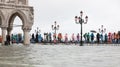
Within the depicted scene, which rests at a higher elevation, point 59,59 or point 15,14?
point 15,14

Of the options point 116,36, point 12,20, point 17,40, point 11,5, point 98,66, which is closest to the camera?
point 98,66

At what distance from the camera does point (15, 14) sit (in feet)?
174

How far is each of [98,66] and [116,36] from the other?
127 feet

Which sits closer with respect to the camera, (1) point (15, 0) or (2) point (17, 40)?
(1) point (15, 0)

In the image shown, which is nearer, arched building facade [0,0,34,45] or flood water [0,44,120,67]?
flood water [0,44,120,67]

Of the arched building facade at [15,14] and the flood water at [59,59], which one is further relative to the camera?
the arched building facade at [15,14]

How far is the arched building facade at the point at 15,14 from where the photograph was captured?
164 feet

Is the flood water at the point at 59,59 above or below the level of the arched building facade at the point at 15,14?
below

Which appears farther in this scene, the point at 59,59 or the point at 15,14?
the point at 15,14

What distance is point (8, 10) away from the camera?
5081 centimetres

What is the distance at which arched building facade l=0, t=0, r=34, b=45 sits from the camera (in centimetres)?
4997

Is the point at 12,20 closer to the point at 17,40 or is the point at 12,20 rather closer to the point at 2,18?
the point at 2,18

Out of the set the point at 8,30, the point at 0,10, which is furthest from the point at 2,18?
the point at 8,30

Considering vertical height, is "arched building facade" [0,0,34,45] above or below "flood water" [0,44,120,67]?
above
